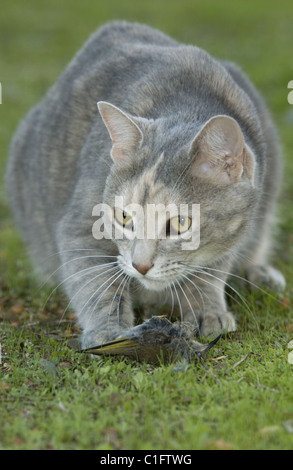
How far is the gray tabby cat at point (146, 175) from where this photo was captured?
293cm

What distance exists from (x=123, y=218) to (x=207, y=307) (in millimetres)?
731

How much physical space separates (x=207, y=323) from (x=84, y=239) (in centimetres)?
83

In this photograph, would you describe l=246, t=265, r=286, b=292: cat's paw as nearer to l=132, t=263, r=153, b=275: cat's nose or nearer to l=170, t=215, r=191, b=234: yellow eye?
l=170, t=215, r=191, b=234: yellow eye

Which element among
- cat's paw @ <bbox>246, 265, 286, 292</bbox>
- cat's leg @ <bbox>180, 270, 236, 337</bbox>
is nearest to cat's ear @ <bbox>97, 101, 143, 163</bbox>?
cat's leg @ <bbox>180, 270, 236, 337</bbox>

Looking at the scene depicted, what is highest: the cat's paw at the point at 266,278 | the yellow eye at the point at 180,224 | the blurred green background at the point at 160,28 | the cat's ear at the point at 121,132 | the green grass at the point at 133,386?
the blurred green background at the point at 160,28

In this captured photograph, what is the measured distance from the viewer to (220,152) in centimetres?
293

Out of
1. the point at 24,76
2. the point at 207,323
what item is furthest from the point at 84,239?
the point at 24,76

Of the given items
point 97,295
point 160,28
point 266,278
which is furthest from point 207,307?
point 160,28

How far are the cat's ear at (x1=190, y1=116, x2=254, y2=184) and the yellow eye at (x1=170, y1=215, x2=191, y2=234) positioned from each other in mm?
236

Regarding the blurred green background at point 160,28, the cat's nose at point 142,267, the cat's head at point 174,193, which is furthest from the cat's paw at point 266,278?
the cat's nose at point 142,267

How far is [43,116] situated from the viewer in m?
4.59

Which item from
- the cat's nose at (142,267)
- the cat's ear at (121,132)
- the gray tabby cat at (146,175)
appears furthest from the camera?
the cat's ear at (121,132)

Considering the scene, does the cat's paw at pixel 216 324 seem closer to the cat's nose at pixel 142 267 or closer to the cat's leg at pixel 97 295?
the cat's leg at pixel 97 295

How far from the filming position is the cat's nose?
2795mm
